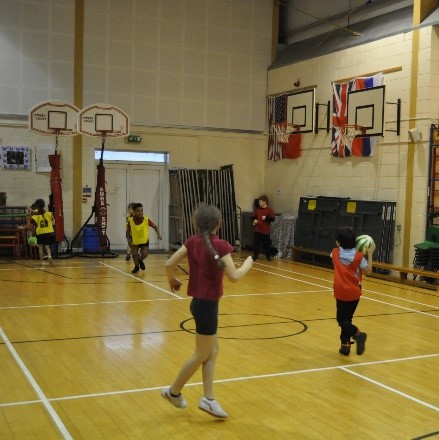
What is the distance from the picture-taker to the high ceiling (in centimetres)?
1573

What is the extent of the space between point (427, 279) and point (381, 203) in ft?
6.65

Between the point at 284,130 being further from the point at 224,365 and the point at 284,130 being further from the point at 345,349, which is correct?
the point at 224,365

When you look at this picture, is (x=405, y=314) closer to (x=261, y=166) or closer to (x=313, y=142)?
(x=313, y=142)

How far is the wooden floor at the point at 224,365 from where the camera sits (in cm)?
499

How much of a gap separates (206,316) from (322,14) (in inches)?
574

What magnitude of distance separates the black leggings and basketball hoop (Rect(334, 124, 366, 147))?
8.62m

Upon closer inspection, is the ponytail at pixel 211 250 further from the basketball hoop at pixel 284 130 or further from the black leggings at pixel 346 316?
the basketball hoop at pixel 284 130

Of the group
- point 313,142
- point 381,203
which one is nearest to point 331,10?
point 313,142

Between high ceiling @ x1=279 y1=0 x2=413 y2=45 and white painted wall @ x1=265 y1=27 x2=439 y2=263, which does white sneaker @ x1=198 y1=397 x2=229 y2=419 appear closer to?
white painted wall @ x1=265 y1=27 x2=439 y2=263

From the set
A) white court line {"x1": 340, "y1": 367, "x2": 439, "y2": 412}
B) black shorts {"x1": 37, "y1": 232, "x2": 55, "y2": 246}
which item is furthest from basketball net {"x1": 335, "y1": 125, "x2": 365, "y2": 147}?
white court line {"x1": 340, "y1": 367, "x2": 439, "y2": 412}

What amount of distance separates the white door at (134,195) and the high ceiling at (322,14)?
18.1ft

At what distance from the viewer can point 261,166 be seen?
63.0 feet

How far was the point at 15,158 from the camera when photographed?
16.2 metres

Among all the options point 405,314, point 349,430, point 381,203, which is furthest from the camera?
point 381,203
